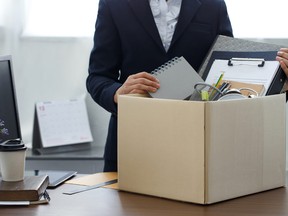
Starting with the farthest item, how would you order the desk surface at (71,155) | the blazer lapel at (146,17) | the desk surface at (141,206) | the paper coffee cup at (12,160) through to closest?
the desk surface at (71,155), the blazer lapel at (146,17), the paper coffee cup at (12,160), the desk surface at (141,206)

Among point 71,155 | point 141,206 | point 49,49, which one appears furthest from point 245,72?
point 49,49

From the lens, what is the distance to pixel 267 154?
1484 mm

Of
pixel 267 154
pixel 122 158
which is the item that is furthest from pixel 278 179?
pixel 122 158

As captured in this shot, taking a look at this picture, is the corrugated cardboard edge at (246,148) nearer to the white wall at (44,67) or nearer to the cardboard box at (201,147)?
the cardboard box at (201,147)

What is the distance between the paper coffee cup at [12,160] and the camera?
1.49 m

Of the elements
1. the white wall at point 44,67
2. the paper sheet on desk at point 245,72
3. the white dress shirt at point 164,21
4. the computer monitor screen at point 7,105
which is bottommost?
the white wall at point 44,67

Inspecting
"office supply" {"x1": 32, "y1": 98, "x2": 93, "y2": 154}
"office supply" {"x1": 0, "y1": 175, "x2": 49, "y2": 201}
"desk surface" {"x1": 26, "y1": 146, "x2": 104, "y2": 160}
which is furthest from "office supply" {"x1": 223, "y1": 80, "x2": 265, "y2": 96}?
"office supply" {"x1": 32, "y1": 98, "x2": 93, "y2": 154}

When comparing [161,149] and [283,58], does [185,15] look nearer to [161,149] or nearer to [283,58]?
[283,58]

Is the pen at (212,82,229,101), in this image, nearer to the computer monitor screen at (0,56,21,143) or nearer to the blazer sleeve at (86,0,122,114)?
the blazer sleeve at (86,0,122,114)

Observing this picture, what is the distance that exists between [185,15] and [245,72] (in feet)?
1.16

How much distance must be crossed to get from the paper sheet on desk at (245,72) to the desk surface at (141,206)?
0.29 meters

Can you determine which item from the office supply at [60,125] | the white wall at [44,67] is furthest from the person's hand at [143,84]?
the white wall at [44,67]

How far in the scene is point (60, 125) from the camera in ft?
10.6

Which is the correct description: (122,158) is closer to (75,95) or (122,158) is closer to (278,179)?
(278,179)
